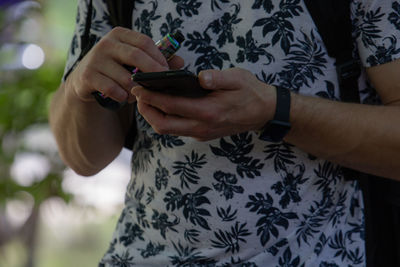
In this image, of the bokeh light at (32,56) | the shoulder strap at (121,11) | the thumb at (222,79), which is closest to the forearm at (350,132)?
the thumb at (222,79)

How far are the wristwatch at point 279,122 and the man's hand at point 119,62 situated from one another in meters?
0.18

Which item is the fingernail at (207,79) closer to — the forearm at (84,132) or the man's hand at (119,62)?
the man's hand at (119,62)

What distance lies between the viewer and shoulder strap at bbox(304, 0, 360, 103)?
101cm

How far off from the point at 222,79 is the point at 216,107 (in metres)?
0.05

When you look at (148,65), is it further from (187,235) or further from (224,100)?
(187,235)

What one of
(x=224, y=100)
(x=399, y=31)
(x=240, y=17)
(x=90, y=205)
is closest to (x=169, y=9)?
(x=240, y=17)

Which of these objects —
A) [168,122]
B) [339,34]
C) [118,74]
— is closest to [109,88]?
[118,74]

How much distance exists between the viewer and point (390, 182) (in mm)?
1125

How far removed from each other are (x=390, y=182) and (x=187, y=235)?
1.37ft

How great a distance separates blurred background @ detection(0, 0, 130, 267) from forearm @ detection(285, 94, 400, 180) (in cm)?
179

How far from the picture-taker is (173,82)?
0.85 metres

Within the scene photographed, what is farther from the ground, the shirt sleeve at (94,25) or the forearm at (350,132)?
the shirt sleeve at (94,25)

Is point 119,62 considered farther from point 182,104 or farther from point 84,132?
point 84,132

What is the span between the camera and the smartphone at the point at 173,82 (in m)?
0.82
